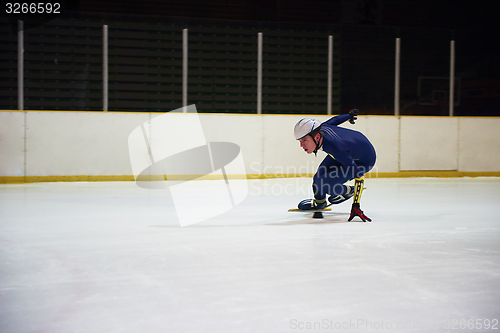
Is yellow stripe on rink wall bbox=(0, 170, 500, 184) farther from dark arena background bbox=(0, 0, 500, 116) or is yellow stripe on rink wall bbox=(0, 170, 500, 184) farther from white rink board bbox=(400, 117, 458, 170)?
dark arena background bbox=(0, 0, 500, 116)

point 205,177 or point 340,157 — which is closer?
point 340,157

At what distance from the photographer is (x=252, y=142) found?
9.12 metres

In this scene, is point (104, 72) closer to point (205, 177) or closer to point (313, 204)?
point (205, 177)

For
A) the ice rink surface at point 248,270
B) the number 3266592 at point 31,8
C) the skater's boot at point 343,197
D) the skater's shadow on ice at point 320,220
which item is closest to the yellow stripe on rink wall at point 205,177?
the ice rink surface at point 248,270

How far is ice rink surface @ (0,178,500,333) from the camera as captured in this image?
2068 millimetres

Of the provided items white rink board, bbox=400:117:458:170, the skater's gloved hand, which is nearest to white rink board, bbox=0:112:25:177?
the skater's gloved hand

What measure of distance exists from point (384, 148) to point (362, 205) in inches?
157

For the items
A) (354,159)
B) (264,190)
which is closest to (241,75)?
(264,190)

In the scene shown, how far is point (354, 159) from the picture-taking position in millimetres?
4770

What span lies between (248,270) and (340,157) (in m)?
1.89

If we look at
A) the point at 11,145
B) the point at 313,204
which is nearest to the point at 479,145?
the point at 313,204

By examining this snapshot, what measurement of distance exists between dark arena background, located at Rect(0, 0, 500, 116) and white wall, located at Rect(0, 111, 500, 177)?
1137 mm

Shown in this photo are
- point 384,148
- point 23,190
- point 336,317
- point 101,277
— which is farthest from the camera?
→ point 384,148

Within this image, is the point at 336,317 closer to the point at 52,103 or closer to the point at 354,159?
the point at 354,159
